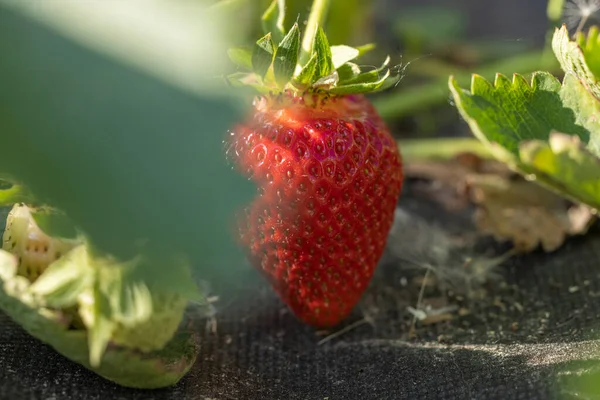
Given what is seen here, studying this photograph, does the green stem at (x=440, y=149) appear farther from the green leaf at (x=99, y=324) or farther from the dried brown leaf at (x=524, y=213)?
the green leaf at (x=99, y=324)

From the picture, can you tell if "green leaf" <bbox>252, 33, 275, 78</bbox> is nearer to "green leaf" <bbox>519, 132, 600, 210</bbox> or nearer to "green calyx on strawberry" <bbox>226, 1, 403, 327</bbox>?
"green calyx on strawberry" <bbox>226, 1, 403, 327</bbox>

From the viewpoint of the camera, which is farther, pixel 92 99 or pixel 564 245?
pixel 564 245

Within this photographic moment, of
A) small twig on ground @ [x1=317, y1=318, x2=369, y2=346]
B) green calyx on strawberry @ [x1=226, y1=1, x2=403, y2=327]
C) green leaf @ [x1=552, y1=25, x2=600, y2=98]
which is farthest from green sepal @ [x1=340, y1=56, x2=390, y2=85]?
small twig on ground @ [x1=317, y1=318, x2=369, y2=346]

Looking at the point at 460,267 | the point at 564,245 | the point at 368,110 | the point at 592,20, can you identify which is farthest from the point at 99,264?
the point at 592,20

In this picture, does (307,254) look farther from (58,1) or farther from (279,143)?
(58,1)

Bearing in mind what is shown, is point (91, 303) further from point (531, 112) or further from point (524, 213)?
point (524, 213)

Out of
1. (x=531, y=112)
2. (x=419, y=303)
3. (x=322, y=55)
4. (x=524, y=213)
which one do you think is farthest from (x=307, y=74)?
(x=524, y=213)
